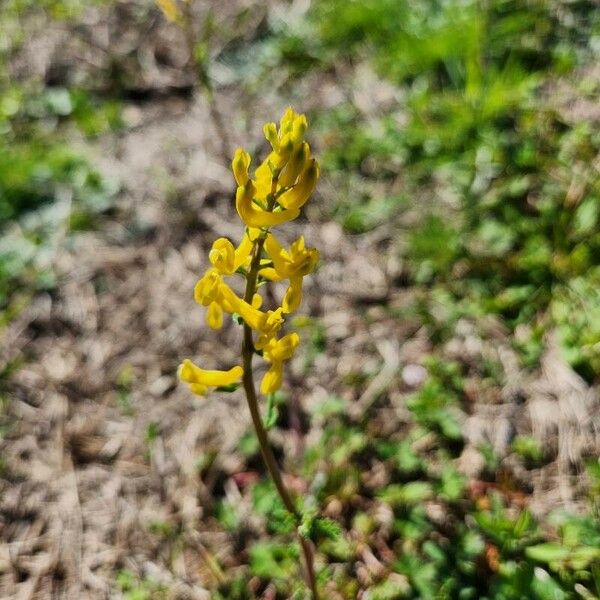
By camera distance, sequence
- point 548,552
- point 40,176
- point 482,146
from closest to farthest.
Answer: point 548,552, point 482,146, point 40,176

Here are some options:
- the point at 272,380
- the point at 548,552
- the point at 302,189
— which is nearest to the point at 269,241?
the point at 302,189

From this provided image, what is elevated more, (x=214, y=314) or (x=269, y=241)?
(x=269, y=241)

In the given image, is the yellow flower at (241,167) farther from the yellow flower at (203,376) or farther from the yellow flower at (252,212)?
the yellow flower at (203,376)

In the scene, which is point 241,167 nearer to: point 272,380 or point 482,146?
Answer: point 272,380

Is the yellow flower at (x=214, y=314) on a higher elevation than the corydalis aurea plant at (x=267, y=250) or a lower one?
lower

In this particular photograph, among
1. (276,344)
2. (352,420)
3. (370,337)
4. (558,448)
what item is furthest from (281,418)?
(276,344)

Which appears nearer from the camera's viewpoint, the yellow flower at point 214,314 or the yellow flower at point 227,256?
the yellow flower at point 227,256

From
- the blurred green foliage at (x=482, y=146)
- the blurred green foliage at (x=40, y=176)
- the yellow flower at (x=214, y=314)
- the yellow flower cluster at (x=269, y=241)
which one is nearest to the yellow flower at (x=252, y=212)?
the yellow flower cluster at (x=269, y=241)

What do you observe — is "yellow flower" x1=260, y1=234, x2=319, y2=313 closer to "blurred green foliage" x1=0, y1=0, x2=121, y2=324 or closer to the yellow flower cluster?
the yellow flower cluster
